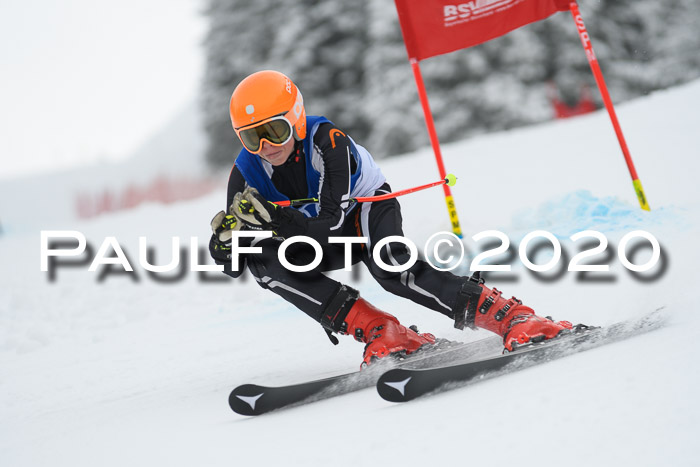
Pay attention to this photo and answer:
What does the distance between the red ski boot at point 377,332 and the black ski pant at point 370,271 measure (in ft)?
0.43

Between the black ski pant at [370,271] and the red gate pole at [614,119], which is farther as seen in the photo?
the red gate pole at [614,119]

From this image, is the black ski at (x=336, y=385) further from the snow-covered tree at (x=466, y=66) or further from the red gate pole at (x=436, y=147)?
the snow-covered tree at (x=466, y=66)

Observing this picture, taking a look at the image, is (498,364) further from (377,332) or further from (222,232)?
(222,232)

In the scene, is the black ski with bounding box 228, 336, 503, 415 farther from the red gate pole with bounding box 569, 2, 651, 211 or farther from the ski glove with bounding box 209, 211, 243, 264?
the red gate pole with bounding box 569, 2, 651, 211

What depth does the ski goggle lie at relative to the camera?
3209 mm

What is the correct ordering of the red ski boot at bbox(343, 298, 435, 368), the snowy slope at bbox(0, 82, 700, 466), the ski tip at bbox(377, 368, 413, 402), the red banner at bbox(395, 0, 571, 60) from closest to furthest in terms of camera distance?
the snowy slope at bbox(0, 82, 700, 466) < the ski tip at bbox(377, 368, 413, 402) < the red ski boot at bbox(343, 298, 435, 368) < the red banner at bbox(395, 0, 571, 60)

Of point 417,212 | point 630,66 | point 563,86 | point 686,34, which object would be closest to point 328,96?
point 563,86

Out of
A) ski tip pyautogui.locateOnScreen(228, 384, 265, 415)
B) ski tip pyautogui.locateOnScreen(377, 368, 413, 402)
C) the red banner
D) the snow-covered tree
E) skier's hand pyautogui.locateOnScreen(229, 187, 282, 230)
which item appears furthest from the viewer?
the snow-covered tree

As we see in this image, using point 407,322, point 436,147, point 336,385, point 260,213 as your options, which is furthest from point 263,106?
point 436,147

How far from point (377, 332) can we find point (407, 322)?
1.29m

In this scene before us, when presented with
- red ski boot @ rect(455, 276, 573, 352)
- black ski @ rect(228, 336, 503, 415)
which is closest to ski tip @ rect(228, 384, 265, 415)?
black ski @ rect(228, 336, 503, 415)

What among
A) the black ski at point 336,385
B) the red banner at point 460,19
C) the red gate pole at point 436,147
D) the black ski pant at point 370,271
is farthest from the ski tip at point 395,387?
the red banner at point 460,19

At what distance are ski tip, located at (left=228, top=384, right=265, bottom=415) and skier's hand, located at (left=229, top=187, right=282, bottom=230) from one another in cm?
66

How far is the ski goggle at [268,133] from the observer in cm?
321
